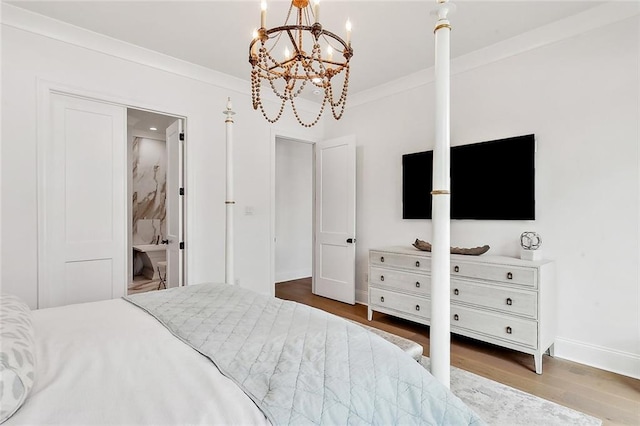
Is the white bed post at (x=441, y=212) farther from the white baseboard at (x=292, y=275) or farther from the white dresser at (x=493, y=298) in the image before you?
the white baseboard at (x=292, y=275)

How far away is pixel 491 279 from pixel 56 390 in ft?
9.00

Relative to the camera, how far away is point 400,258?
3324 millimetres

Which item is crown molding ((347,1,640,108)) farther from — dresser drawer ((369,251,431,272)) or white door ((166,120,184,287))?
white door ((166,120,184,287))

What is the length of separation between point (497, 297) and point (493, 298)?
0.04m

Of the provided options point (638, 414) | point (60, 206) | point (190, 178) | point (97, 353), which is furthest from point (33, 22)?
point (638, 414)

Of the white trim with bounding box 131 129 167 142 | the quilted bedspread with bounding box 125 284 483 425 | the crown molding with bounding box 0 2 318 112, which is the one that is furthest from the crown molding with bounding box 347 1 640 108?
the white trim with bounding box 131 129 167 142

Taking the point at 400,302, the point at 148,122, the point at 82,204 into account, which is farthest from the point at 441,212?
Result: the point at 148,122

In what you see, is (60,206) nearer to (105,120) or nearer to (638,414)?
(105,120)

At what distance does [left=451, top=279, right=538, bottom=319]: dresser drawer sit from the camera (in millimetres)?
2492

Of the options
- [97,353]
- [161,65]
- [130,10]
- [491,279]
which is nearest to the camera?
[97,353]

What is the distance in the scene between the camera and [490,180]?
3.09m

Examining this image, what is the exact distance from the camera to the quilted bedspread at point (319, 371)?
0.93m

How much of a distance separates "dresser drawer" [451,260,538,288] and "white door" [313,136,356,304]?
1.50 metres

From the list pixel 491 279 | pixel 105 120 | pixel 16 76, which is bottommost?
pixel 491 279
